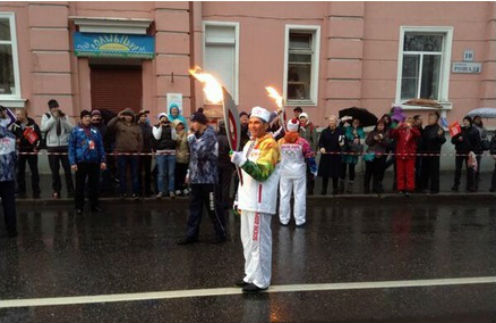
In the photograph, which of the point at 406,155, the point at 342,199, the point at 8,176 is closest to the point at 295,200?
the point at 342,199

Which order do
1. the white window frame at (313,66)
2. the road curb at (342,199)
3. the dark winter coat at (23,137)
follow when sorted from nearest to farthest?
the road curb at (342,199) → the dark winter coat at (23,137) → the white window frame at (313,66)

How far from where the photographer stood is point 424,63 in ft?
42.5

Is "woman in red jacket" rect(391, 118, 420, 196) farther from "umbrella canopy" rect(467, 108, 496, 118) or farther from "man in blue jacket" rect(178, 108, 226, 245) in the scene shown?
"man in blue jacket" rect(178, 108, 226, 245)

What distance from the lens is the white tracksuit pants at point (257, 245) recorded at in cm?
440

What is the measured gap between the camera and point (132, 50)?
36.5 feet

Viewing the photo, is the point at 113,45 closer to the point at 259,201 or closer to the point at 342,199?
the point at 342,199

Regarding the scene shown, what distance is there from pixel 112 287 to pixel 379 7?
1086 centimetres

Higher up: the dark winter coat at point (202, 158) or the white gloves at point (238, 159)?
the white gloves at point (238, 159)

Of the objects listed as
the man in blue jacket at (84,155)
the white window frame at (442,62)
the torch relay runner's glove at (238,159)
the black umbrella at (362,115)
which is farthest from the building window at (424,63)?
the torch relay runner's glove at (238,159)

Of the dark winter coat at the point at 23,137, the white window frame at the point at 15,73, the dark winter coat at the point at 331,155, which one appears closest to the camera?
the dark winter coat at the point at 23,137

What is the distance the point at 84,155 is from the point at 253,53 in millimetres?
5957

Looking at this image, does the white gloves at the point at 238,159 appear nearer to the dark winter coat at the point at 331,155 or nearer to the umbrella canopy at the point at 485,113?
the dark winter coat at the point at 331,155

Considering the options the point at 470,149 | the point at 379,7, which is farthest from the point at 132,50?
the point at 470,149

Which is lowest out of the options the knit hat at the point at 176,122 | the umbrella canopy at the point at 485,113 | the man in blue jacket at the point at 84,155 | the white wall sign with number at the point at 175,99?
the man in blue jacket at the point at 84,155
